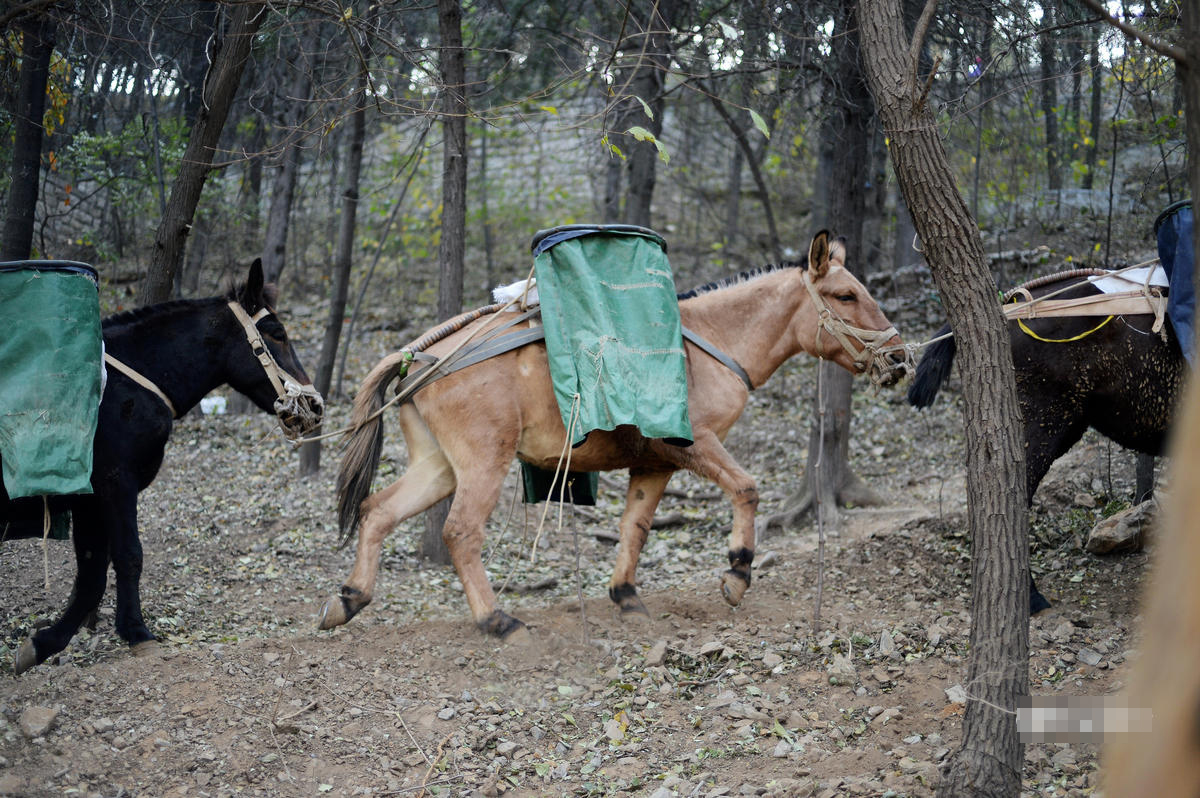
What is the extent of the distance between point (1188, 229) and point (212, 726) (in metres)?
6.04

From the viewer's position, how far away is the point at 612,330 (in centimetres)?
595

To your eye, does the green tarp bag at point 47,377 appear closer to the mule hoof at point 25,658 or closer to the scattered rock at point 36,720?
the mule hoof at point 25,658

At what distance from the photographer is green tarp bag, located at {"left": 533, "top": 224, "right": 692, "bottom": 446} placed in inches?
Answer: 226

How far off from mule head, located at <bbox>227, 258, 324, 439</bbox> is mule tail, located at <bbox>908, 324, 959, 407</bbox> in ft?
13.2

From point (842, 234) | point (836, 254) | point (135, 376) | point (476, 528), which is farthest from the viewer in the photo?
point (842, 234)

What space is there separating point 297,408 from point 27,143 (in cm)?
364

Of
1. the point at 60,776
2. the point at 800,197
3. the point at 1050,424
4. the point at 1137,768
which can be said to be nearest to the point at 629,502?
the point at 1050,424

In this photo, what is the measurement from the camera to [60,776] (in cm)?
422

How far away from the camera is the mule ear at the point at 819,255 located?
6316 millimetres

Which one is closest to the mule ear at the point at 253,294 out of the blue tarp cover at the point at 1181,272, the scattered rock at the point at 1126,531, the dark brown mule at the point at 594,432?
the dark brown mule at the point at 594,432

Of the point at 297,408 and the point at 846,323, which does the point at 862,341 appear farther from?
the point at 297,408

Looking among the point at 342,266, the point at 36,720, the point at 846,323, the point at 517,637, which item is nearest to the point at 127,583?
the point at 36,720

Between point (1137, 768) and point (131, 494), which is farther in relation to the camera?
point (131, 494)

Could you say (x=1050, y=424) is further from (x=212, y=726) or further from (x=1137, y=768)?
(x=212, y=726)
